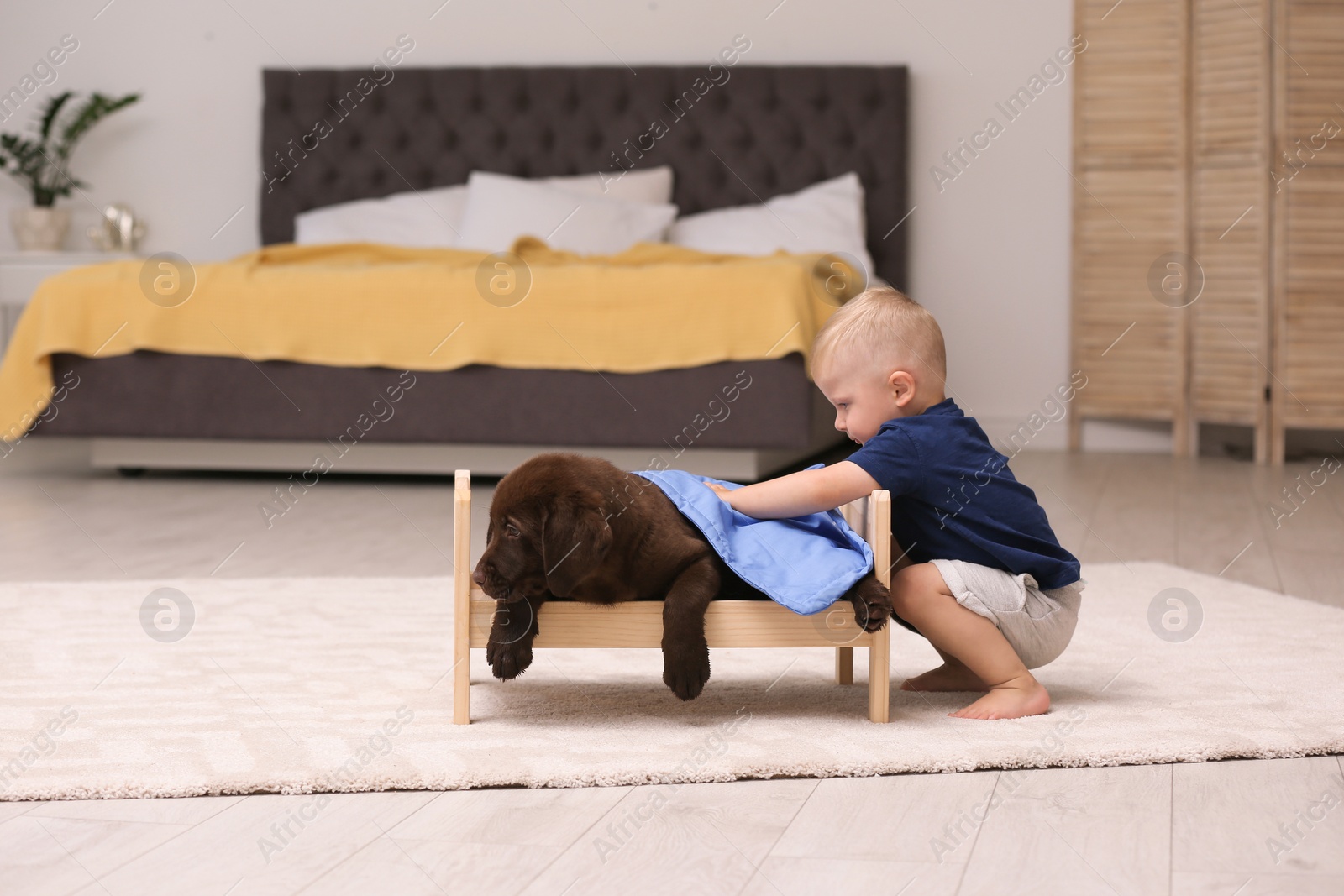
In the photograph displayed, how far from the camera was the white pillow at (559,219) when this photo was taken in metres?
4.38

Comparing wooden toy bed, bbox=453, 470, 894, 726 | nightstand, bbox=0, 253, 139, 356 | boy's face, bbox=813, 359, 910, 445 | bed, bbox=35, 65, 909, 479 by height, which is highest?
bed, bbox=35, 65, 909, 479

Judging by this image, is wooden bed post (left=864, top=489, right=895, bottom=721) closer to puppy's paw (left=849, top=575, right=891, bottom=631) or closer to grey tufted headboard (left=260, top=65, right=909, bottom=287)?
puppy's paw (left=849, top=575, right=891, bottom=631)

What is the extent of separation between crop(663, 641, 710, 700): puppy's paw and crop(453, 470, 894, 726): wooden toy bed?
0.02 metres

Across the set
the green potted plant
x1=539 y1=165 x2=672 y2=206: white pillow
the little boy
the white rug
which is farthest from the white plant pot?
the little boy

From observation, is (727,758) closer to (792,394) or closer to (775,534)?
(775,534)

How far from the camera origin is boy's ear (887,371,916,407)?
1.39 meters

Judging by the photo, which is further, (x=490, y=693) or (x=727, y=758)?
(x=490, y=693)

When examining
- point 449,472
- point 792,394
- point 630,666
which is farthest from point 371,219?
point 630,666

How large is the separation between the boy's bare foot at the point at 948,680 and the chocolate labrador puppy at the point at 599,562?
0.23 metres

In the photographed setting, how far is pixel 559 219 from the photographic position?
174 inches

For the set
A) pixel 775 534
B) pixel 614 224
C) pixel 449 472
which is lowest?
pixel 449 472

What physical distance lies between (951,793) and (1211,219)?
3560 mm

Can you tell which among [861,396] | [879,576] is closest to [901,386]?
[861,396]

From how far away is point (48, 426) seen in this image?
3.38 meters
